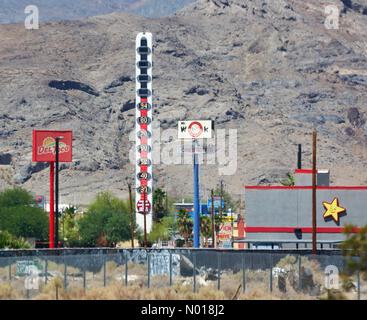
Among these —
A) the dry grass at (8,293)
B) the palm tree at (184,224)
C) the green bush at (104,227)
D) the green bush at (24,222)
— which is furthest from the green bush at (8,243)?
the dry grass at (8,293)

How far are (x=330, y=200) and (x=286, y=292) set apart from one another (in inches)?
1471

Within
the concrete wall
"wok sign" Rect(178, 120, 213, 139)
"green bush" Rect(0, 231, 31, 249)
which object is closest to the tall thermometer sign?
"wok sign" Rect(178, 120, 213, 139)

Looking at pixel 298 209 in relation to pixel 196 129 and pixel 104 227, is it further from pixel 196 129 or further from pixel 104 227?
pixel 104 227

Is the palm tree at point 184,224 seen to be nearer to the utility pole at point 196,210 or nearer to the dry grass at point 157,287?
the utility pole at point 196,210

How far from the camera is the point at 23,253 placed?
→ 66938mm

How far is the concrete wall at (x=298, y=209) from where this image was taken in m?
95.1

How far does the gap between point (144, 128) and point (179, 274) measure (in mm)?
120824

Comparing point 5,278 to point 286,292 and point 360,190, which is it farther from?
point 360,190

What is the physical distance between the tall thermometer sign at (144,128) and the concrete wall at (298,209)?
68803 millimetres

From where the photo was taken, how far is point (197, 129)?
11875 centimetres

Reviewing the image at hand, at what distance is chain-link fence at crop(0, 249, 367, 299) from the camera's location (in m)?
57.2

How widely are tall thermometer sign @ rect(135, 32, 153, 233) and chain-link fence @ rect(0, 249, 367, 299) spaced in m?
102

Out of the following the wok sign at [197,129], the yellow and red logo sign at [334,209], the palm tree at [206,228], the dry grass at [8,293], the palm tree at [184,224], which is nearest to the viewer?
the dry grass at [8,293]

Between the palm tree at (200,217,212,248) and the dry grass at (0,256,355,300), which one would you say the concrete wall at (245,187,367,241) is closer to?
the dry grass at (0,256,355,300)
